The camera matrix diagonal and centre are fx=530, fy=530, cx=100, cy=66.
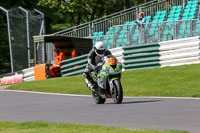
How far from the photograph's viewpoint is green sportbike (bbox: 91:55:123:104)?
38.0 feet

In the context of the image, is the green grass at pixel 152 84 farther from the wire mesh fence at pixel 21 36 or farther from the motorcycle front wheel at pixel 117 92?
the wire mesh fence at pixel 21 36

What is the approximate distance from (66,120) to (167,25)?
12398mm

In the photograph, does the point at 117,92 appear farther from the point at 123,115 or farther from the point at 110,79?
the point at 123,115

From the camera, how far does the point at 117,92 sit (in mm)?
11648

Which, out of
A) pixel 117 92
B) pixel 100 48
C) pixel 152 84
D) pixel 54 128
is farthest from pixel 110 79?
pixel 152 84

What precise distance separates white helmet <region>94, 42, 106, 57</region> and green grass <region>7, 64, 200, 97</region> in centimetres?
279

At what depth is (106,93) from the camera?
12.1 metres

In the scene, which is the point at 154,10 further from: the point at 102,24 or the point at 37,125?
the point at 37,125

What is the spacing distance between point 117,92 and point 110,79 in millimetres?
342

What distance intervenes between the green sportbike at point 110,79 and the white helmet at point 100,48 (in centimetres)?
31

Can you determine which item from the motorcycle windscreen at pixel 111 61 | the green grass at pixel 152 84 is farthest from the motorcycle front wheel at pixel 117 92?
the green grass at pixel 152 84

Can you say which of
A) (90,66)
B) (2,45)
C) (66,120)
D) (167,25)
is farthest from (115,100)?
(2,45)

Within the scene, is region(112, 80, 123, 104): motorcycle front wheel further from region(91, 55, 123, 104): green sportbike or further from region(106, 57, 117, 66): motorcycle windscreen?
region(106, 57, 117, 66): motorcycle windscreen

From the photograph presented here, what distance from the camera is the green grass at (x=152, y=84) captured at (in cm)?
1484
